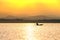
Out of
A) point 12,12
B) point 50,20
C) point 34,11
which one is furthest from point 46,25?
point 12,12

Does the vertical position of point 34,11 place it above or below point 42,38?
above

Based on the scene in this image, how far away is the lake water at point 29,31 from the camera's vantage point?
2.90 ft

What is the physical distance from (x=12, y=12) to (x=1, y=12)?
107mm

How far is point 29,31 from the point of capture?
0.97m

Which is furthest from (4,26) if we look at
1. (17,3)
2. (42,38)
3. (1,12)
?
(42,38)

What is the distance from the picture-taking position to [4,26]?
104 centimetres

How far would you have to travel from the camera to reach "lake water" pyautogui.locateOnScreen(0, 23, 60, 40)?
88 centimetres

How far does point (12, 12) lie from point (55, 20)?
1.40 feet

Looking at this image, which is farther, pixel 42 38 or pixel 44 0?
pixel 44 0

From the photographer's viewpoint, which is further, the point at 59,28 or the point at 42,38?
the point at 59,28

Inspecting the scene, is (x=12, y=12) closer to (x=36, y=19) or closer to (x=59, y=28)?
(x=36, y=19)

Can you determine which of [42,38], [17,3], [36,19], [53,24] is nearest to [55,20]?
[53,24]

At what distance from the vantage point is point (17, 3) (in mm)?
1101

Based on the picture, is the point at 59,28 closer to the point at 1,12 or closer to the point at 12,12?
the point at 12,12
